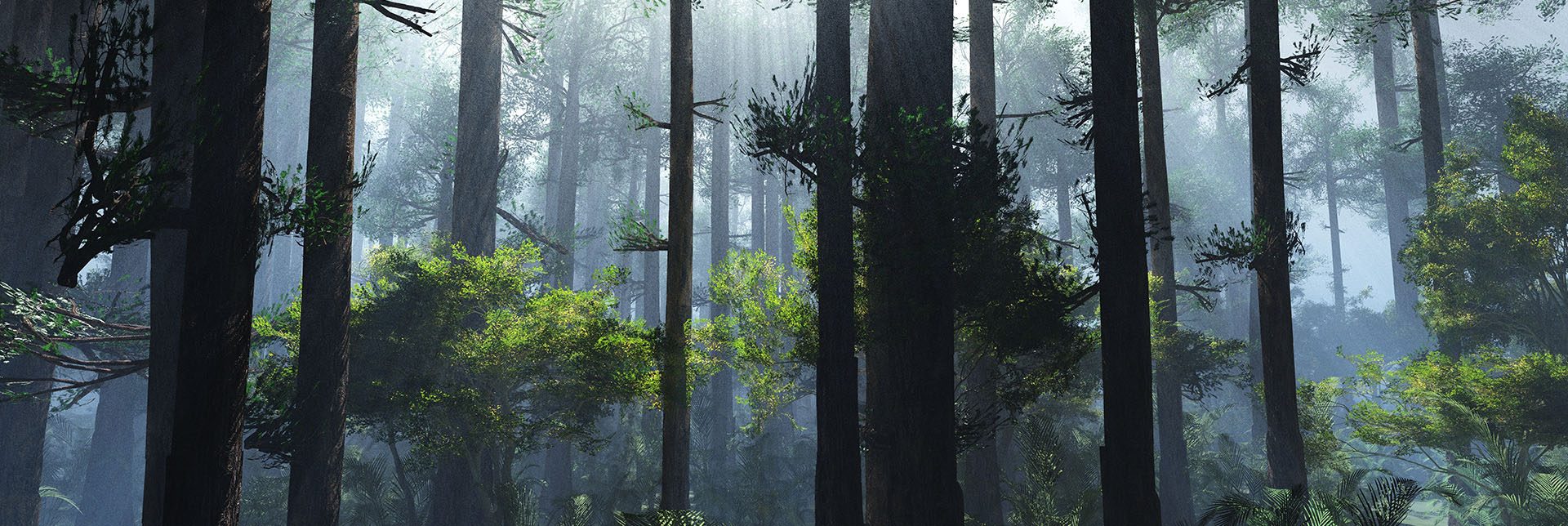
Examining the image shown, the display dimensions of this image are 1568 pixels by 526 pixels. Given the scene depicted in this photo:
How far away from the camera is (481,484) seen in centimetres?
1706

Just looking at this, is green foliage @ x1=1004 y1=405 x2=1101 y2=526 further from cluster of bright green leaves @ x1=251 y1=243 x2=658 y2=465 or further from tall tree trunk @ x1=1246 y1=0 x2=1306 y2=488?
cluster of bright green leaves @ x1=251 y1=243 x2=658 y2=465

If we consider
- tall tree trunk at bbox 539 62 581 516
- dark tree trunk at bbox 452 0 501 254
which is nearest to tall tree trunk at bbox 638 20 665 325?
tall tree trunk at bbox 539 62 581 516

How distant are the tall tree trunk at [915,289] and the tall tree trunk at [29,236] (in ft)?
36.1

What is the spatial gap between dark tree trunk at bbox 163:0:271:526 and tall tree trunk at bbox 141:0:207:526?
1.09 m

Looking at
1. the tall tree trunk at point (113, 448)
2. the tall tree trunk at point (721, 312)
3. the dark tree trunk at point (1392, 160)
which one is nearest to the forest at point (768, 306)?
the tall tree trunk at point (113, 448)

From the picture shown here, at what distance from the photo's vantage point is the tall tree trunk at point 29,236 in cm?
1313

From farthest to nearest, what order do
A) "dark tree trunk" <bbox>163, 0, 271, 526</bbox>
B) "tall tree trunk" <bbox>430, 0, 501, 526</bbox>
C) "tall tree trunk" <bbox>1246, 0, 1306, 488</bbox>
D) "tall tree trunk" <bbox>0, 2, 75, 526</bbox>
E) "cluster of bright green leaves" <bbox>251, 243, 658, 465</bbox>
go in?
"tall tree trunk" <bbox>430, 0, 501, 526</bbox> → "cluster of bright green leaves" <bbox>251, 243, 658, 465</bbox> → "tall tree trunk" <bbox>0, 2, 75, 526</bbox> → "tall tree trunk" <bbox>1246, 0, 1306, 488</bbox> → "dark tree trunk" <bbox>163, 0, 271, 526</bbox>

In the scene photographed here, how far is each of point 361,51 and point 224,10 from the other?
45717 mm

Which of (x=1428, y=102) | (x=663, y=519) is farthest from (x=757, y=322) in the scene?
(x=1428, y=102)

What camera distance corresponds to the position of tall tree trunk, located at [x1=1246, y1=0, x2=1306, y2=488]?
11016mm

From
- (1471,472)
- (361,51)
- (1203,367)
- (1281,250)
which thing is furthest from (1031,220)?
(361,51)

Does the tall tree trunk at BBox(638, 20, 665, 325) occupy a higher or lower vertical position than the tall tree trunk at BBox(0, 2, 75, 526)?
higher

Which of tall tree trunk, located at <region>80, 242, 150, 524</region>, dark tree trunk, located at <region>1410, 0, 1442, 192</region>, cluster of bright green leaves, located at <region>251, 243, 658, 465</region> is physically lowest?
tall tree trunk, located at <region>80, 242, 150, 524</region>

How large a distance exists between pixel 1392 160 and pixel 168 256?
44.1m
